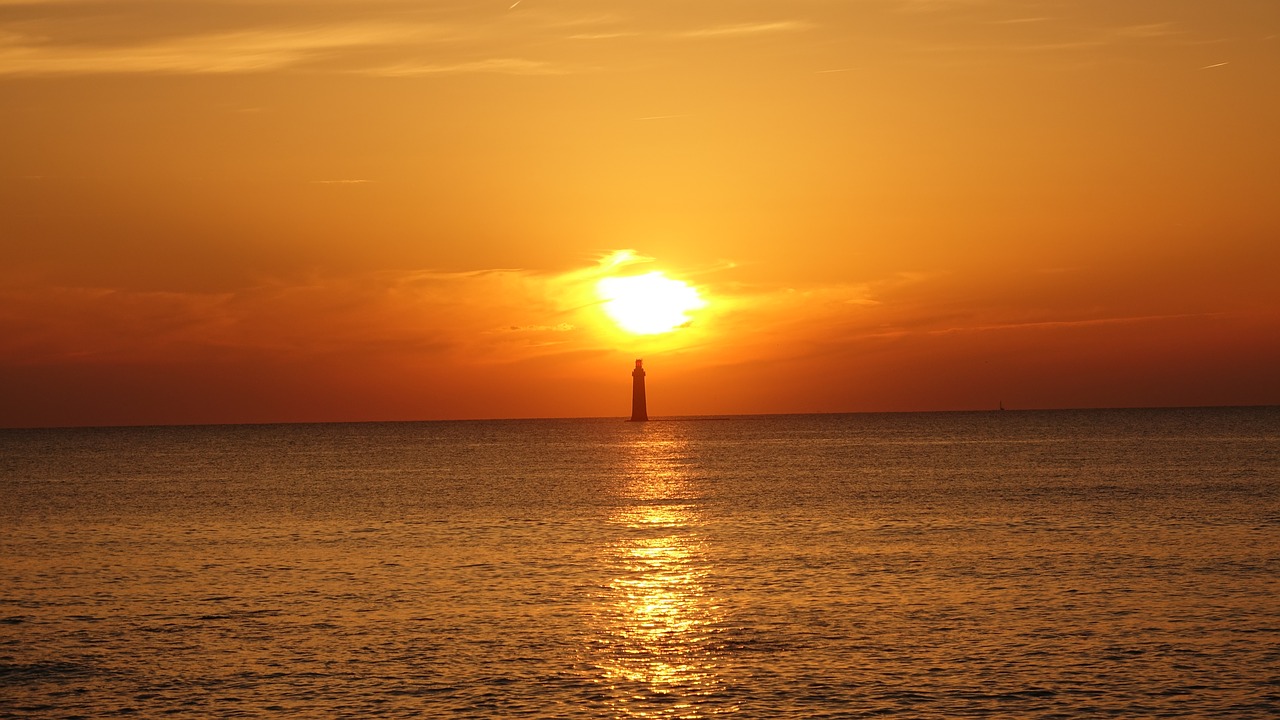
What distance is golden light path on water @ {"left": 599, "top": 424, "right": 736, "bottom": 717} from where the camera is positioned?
100 ft

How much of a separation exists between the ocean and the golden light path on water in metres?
0.16

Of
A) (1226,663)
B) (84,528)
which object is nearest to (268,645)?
(1226,663)

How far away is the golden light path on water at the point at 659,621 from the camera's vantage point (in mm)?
30500

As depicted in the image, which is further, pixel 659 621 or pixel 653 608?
pixel 653 608

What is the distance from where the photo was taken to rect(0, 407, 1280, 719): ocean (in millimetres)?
30469

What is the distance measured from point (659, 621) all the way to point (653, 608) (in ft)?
8.22

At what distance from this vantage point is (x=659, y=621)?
132ft

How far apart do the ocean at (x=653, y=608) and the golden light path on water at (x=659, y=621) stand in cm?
16

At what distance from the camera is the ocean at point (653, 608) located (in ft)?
100.0

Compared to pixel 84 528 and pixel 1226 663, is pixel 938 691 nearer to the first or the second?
pixel 1226 663

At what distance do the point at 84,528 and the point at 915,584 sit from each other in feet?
169

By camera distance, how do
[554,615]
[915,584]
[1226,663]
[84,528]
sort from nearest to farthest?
[1226,663]
[554,615]
[915,584]
[84,528]

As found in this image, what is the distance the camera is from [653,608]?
42875 mm

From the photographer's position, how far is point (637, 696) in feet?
99.3
